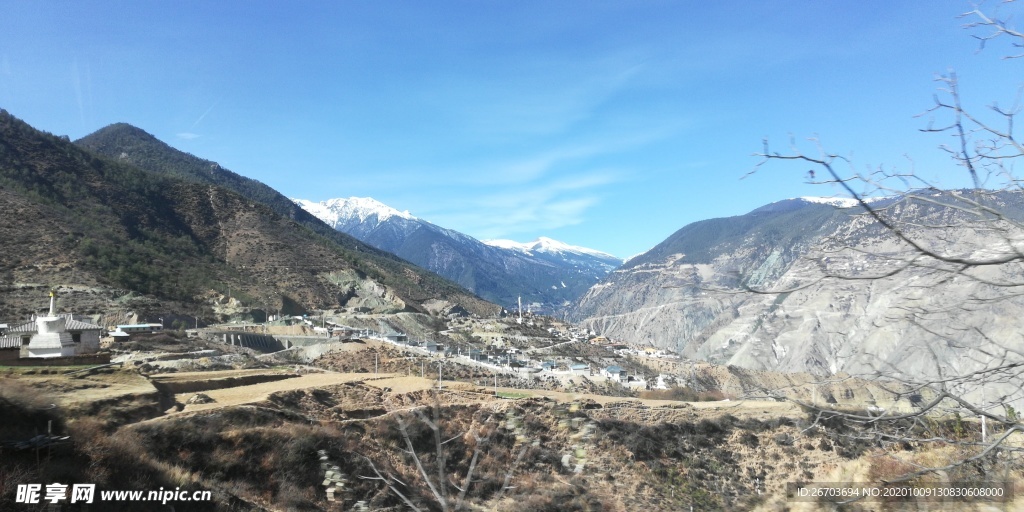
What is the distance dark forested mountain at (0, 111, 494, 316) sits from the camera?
4844cm

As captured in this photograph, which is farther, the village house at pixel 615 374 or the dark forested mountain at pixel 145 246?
the village house at pixel 615 374

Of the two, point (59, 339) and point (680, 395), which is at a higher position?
point (59, 339)

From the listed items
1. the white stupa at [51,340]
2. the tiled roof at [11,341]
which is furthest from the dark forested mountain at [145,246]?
the white stupa at [51,340]

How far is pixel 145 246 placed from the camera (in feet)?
214

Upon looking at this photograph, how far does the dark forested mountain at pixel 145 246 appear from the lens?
4844 cm

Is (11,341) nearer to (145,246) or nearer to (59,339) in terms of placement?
(59,339)

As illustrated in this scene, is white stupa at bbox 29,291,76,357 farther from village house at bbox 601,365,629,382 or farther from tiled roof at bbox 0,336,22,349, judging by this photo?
village house at bbox 601,365,629,382

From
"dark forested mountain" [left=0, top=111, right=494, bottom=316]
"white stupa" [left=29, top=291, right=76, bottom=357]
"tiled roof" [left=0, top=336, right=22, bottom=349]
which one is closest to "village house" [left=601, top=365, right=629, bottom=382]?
"dark forested mountain" [left=0, top=111, right=494, bottom=316]

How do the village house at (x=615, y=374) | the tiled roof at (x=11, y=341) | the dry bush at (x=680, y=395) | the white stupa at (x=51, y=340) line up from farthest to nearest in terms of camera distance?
the village house at (x=615, y=374), the dry bush at (x=680, y=395), the tiled roof at (x=11, y=341), the white stupa at (x=51, y=340)

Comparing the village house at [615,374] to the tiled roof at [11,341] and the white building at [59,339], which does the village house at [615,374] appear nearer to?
the white building at [59,339]

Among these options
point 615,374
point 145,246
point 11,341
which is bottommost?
point 615,374

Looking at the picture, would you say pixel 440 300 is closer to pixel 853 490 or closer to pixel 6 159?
pixel 6 159

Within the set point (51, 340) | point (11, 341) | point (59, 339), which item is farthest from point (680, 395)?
point (11, 341)

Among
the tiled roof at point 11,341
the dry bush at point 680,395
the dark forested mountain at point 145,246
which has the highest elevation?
the dark forested mountain at point 145,246
